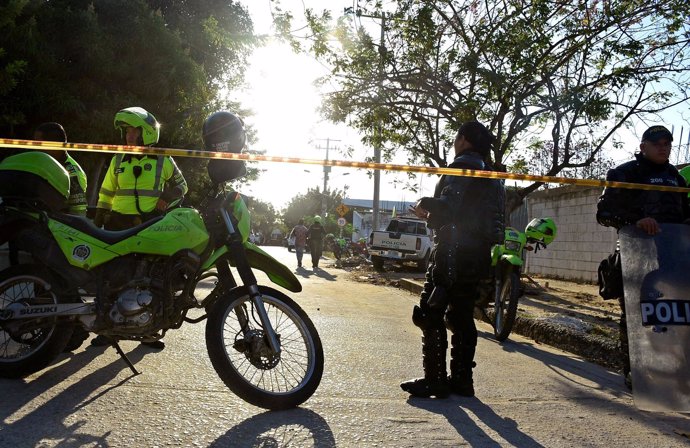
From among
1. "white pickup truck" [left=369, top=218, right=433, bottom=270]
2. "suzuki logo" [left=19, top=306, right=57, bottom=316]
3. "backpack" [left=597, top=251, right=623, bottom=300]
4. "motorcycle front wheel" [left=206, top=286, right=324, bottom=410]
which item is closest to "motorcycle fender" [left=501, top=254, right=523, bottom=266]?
"backpack" [left=597, top=251, right=623, bottom=300]

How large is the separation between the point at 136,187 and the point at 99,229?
1257mm

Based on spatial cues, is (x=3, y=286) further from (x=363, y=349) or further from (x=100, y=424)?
(x=363, y=349)

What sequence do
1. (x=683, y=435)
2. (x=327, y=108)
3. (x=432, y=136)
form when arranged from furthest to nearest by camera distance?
(x=432, y=136) < (x=327, y=108) < (x=683, y=435)

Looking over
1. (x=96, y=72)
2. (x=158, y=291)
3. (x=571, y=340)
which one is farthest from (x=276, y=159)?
(x=96, y=72)

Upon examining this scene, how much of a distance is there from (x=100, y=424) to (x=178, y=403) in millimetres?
449

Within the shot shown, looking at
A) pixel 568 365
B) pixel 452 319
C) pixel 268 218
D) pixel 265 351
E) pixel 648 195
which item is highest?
pixel 268 218

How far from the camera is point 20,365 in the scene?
3281 millimetres

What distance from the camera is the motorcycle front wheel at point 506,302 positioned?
5.84m

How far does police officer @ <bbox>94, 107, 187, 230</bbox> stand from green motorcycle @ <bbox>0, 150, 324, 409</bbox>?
3.47ft

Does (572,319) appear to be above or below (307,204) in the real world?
below

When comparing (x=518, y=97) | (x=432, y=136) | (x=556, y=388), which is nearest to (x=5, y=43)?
(x=432, y=136)

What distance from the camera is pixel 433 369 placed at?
12.1ft

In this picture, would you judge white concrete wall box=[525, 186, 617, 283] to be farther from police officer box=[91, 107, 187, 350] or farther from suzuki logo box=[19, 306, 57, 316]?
suzuki logo box=[19, 306, 57, 316]

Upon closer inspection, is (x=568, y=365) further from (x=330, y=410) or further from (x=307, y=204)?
(x=307, y=204)
